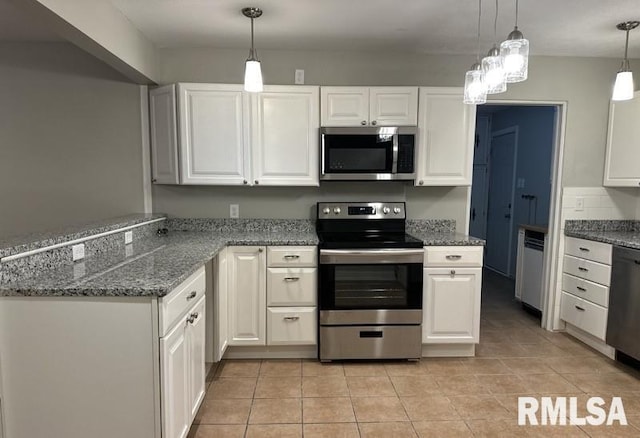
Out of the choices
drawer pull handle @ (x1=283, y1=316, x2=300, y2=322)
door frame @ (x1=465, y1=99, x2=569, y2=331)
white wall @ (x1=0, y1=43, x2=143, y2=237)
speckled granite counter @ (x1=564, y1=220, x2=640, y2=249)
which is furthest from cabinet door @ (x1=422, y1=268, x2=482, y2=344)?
white wall @ (x1=0, y1=43, x2=143, y2=237)

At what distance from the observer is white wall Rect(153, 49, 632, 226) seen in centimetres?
308

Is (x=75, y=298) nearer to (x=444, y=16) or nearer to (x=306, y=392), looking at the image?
(x=306, y=392)

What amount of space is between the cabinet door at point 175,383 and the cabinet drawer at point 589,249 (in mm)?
2935

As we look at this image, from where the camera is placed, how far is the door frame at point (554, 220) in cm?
326

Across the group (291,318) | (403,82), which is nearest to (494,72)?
(403,82)

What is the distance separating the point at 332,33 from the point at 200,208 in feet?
5.57

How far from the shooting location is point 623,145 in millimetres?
3150

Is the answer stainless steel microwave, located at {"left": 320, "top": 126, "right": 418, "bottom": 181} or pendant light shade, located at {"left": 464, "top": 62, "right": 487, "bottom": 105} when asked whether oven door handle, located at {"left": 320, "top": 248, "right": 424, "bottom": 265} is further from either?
pendant light shade, located at {"left": 464, "top": 62, "right": 487, "bottom": 105}

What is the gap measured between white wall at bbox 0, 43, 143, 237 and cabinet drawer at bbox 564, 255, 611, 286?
359 cm

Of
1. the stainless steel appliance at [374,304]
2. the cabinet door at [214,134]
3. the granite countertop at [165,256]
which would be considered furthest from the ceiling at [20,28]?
the stainless steel appliance at [374,304]

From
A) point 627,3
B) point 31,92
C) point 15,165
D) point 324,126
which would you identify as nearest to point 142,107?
point 31,92

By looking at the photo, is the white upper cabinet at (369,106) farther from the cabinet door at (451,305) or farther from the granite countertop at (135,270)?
the cabinet door at (451,305)

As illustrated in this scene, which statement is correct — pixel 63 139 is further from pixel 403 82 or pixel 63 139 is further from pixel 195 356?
pixel 403 82

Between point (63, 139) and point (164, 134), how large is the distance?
84 cm
